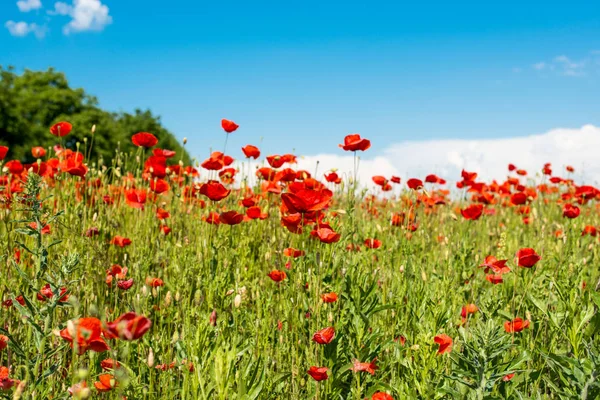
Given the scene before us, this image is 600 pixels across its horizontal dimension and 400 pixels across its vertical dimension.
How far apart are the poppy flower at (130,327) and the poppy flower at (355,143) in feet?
6.90

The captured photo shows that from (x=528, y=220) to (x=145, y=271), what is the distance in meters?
4.19

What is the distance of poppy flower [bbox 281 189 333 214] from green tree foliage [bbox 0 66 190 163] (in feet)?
116

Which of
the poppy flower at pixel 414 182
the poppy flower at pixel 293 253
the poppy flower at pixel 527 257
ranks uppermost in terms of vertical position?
the poppy flower at pixel 414 182

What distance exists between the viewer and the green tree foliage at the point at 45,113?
A: 34.6 meters

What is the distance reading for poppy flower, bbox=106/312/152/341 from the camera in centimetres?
105

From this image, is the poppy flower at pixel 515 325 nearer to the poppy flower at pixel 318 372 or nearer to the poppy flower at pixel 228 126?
the poppy flower at pixel 318 372

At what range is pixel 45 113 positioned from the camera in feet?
135

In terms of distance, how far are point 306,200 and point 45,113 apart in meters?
45.0

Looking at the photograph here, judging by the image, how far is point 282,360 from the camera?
8.01 ft

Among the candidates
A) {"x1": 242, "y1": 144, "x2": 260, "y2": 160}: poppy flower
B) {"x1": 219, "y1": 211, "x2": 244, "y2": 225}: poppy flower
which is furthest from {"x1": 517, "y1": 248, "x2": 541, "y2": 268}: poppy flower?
{"x1": 242, "y1": 144, "x2": 260, "y2": 160}: poppy flower

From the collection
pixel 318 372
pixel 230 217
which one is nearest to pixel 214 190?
pixel 230 217

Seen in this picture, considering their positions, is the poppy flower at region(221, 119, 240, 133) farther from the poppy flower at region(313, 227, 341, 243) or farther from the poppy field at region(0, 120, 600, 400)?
the poppy flower at region(313, 227, 341, 243)

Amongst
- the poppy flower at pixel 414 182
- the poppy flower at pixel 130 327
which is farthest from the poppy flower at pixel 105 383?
the poppy flower at pixel 414 182

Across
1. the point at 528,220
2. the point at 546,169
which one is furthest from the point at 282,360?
the point at 546,169
